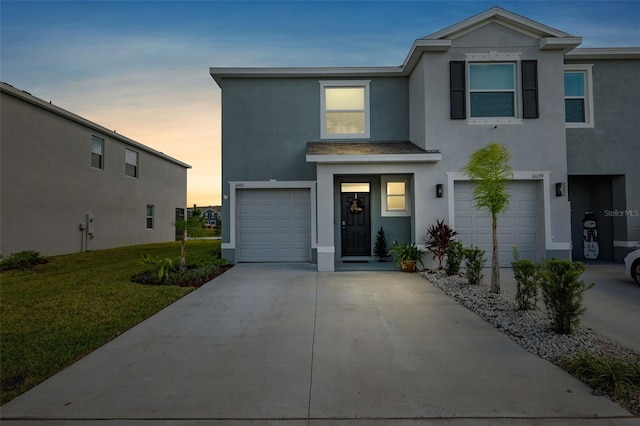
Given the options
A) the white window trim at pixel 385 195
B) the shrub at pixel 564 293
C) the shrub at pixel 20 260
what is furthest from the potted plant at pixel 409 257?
the shrub at pixel 20 260

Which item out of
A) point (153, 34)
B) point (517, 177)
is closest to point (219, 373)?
point (517, 177)

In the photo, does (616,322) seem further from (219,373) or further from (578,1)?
(578,1)

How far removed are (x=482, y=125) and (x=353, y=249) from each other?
4914mm

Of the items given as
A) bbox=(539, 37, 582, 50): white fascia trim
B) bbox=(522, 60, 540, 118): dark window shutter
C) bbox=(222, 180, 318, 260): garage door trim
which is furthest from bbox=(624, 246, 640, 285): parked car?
bbox=(222, 180, 318, 260): garage door trim

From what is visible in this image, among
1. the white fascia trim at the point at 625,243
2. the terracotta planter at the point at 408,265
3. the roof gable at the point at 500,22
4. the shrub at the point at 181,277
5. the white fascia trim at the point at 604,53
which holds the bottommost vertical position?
the shrub at the point at 181,277

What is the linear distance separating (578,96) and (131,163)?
60.6ft

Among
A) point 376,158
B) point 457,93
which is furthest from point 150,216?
point 457,93

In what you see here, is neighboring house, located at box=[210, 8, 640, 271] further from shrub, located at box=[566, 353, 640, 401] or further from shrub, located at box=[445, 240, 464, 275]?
shrub, located at box=[566, 353, 640, 401]

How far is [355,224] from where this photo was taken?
11.6m

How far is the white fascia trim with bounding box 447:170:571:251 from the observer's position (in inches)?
382

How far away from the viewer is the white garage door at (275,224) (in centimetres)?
1162

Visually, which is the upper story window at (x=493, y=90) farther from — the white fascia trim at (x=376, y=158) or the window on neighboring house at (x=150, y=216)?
the window on neighboring house at (x=150, y=216)

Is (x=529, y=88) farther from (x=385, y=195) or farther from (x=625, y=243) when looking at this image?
(x=625, y=243)

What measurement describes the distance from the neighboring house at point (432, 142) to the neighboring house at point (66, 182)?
6.47m
